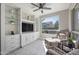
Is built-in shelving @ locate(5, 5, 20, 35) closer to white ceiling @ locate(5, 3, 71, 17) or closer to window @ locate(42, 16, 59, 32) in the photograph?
white ceiling @ locate(5, 3, 71, 17)

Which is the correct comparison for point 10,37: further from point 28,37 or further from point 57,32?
point 57,32

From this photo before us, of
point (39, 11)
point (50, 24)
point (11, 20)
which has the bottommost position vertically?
point (50, 24)

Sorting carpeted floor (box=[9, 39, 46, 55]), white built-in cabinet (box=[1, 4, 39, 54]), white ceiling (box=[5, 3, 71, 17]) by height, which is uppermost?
white ceiling (box=[5, 3, 71, 17])

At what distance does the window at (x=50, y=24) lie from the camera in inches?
119

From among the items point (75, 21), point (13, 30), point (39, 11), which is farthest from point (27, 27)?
point (75, 21)

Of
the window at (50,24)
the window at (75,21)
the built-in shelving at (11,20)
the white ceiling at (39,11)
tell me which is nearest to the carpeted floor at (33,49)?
the window at (50,24)

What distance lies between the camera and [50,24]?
3.05m

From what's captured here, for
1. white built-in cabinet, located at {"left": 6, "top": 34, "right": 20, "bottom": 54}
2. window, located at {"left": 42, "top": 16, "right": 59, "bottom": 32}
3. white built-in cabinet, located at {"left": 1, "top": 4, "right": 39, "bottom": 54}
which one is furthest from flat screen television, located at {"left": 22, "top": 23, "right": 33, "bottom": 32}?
window, located at {"left": 42, "top": 16, "right": 59, "bottom": 32}

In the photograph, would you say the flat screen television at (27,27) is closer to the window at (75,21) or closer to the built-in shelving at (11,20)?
the built-in shelving at (11,20)

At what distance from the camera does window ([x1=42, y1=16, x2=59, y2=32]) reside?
9.95 feet

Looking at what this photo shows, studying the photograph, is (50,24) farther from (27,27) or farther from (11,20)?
(11,20)

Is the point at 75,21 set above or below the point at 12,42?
above

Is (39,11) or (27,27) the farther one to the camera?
(27,27)

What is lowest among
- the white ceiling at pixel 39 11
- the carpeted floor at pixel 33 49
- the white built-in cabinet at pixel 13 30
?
the carpeted floor at pixel 33 49
